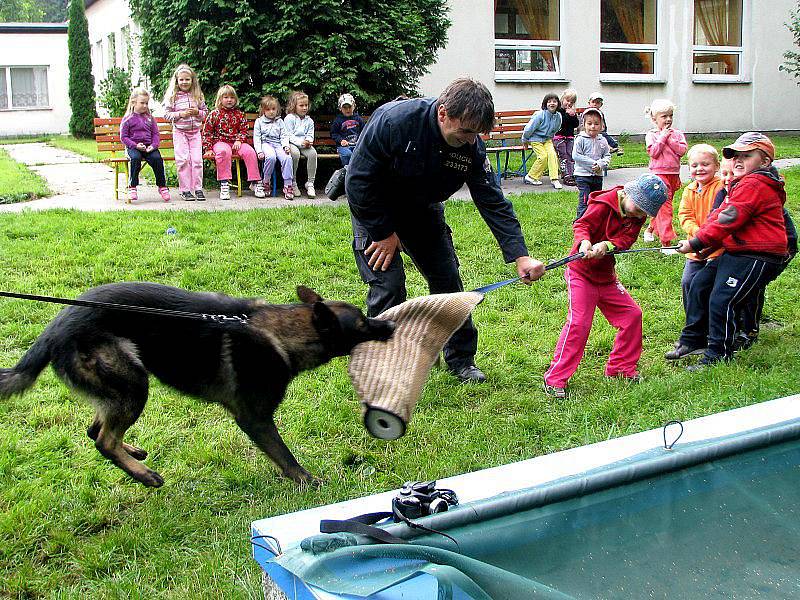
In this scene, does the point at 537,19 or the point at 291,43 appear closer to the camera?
the point at 291,43

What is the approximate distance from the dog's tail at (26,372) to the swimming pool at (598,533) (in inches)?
53.4

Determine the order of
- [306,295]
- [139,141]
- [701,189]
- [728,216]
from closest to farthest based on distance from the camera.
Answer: [306,295], [728,216], [701,189], [139,141]

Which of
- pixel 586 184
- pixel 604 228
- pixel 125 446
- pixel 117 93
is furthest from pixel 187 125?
pixel 117 93

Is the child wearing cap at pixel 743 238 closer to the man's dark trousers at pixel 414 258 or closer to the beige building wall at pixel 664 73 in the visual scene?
the man's dark trousers at pixel 414 258

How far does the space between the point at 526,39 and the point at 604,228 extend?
15005 millimetres

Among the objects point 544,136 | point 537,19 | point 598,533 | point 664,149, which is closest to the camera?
point 598,533

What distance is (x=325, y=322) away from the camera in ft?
12.8

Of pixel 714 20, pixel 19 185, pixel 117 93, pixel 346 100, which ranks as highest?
pixel 714 20

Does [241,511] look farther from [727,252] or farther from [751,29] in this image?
[751,29]

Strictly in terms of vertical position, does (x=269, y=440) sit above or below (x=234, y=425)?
above

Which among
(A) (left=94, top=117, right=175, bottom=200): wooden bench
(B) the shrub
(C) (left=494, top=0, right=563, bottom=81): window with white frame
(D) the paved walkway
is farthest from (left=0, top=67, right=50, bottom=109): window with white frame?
(A) (left=94, top=117, right=175, bottom=200): wooden bench

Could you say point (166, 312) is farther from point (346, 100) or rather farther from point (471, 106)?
point (346, 100)

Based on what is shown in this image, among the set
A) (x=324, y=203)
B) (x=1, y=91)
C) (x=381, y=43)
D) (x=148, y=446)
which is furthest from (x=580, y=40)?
(x=1, y=91)

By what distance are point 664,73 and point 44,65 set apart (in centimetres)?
2323
